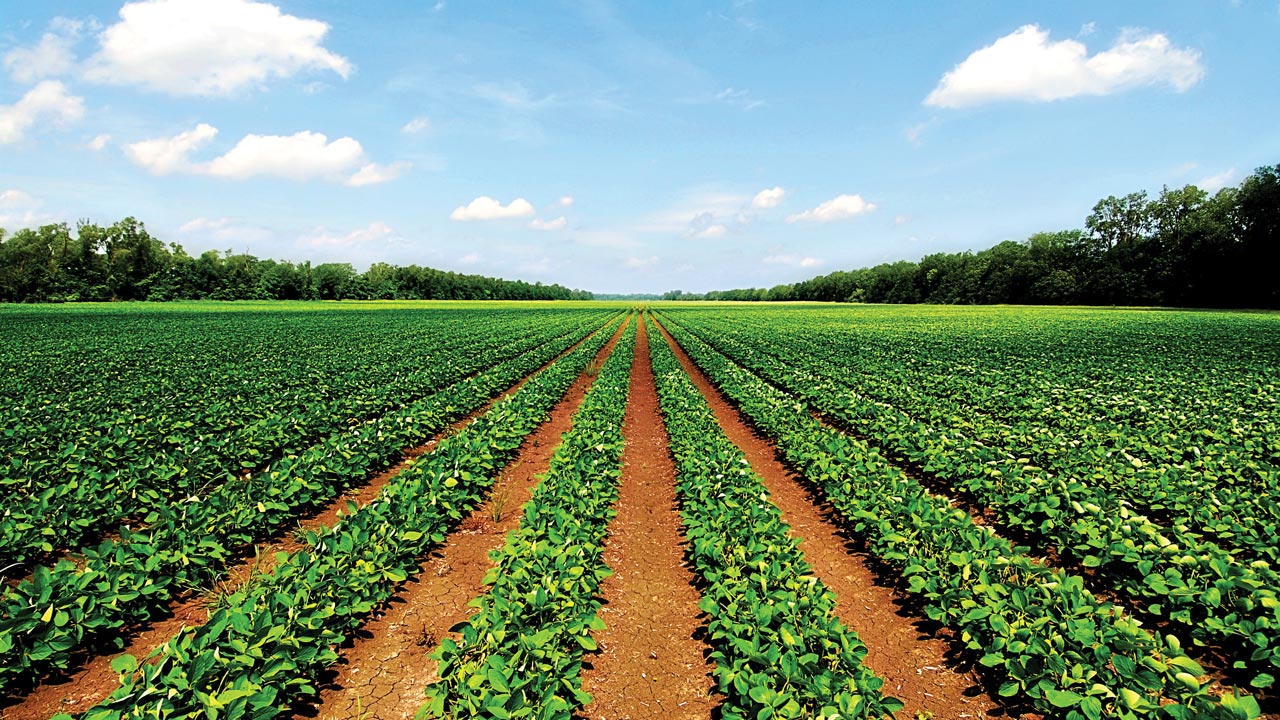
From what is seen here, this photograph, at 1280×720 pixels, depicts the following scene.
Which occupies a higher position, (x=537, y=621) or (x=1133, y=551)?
(x=1133, y=551)

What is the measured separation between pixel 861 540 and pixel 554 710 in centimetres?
544

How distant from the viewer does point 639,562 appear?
7.00 meters

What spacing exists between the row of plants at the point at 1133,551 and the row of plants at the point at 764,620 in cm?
283

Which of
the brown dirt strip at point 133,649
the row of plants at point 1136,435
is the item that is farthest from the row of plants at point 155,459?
the row of plants at point 1136,435

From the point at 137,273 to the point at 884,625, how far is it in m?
123

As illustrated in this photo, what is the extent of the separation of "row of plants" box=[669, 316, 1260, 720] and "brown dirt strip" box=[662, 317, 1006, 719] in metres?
0.25

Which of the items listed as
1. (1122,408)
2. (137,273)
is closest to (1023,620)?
(1122,408)

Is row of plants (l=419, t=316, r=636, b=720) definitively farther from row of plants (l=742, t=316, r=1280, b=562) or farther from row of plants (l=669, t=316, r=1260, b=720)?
row of plants (l=742, t=316, r=1280, b=562)

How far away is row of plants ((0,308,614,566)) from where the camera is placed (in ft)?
20.4

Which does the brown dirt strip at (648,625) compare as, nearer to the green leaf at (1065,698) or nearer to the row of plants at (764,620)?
the row of plants at (764,620)

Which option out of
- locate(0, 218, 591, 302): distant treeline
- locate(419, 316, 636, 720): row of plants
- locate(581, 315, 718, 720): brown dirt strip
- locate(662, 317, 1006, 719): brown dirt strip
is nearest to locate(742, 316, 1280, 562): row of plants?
locate(662, 317, 1006, 719): brown dirt strip

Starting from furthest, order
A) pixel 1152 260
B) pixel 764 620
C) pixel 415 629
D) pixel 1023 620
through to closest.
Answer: pixel 1152 260 < pixel 415 629 < pixel 1023 620 < pixel 764 620

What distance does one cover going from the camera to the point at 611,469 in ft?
30.0

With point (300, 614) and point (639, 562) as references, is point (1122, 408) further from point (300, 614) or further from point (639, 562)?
point (300, 614)
